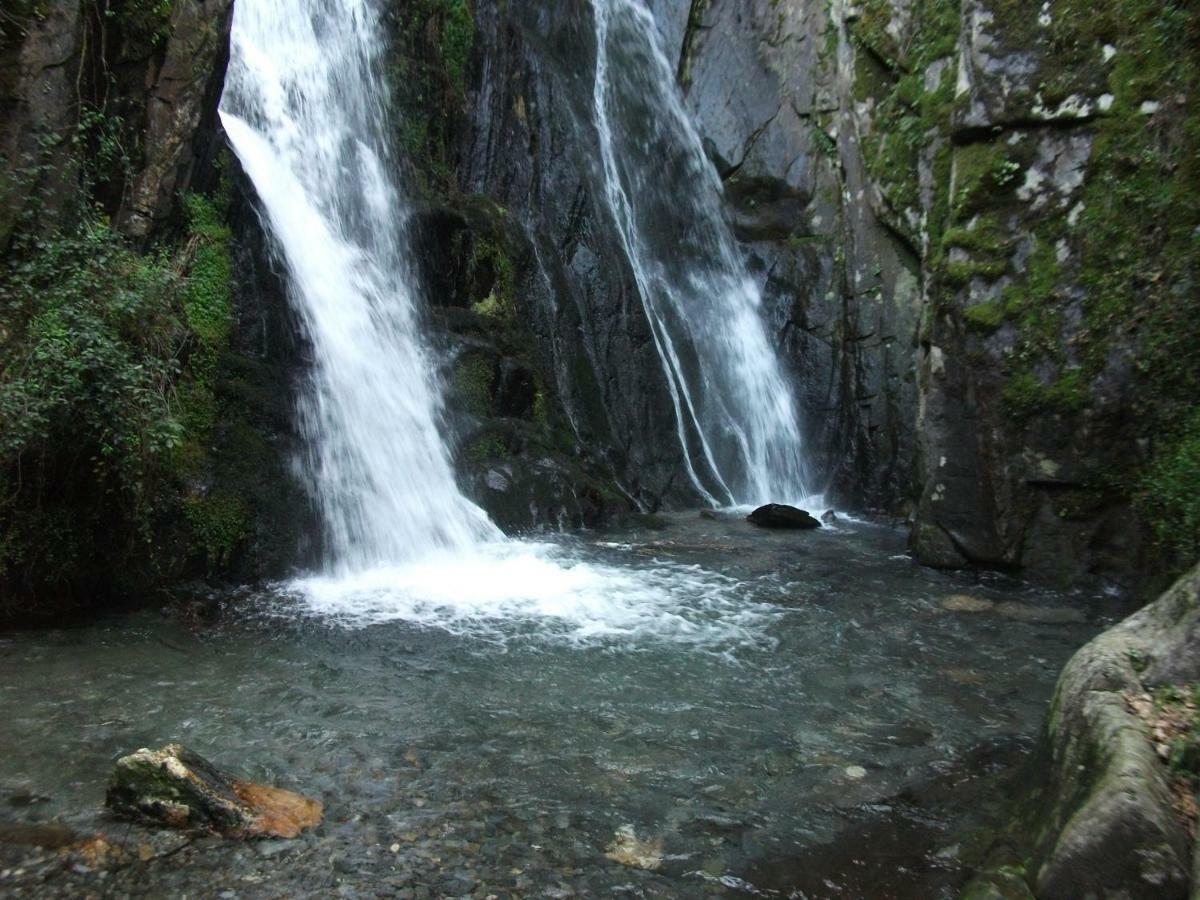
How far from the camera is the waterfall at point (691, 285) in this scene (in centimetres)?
1469

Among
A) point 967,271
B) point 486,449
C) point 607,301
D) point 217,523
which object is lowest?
point 217,523

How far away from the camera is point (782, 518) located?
37.6 ft

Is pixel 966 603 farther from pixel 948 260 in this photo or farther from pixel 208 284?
pixel 208 284

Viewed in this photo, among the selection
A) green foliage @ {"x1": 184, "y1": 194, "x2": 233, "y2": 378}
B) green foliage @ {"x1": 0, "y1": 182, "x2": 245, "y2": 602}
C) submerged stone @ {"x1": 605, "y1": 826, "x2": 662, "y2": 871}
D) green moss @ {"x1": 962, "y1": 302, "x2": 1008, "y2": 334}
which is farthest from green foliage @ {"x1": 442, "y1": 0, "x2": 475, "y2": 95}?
submerged stone @ {"x1": 605, "y1": 826, "x2": 662, "y2": 871}

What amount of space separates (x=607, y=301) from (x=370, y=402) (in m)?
5.67

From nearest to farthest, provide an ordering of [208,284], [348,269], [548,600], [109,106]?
[548,600] < [109,106] < [208,284] < [348,269]

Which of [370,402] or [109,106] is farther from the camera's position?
[370,402]

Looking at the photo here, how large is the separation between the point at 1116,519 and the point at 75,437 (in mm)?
8922

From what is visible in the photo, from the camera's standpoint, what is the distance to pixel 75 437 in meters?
6.23

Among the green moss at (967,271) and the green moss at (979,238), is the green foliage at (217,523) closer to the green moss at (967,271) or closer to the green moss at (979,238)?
the green moss at (967,271)

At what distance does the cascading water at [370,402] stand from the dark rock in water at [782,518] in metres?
3.05

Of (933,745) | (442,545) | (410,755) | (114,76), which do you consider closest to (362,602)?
(442,545)

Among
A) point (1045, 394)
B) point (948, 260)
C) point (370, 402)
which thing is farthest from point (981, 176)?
point (370, 402)

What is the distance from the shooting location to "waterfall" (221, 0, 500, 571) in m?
9.02
